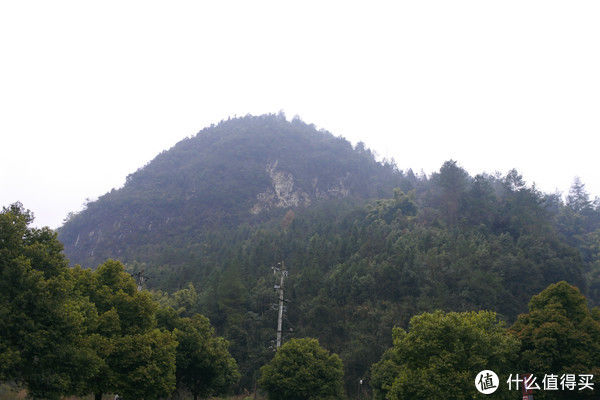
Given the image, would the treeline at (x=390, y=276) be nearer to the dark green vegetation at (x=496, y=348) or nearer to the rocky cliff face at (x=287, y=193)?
the dark green vegetation at (x=496, y=348)

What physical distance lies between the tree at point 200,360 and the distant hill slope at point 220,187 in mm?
71621

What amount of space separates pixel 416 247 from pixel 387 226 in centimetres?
1364

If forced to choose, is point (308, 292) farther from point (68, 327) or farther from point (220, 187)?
point (220, 187)

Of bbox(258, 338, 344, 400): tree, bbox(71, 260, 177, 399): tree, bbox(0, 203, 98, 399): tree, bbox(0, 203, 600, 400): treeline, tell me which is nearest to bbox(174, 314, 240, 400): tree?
bbox(0, 203, 600, 400): treeline

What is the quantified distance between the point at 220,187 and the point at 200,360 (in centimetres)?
9971

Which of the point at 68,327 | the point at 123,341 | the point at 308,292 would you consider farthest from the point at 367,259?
the point at 68,327

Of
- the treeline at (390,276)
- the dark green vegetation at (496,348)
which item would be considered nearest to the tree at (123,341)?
the dark green vegetation at (496,348)

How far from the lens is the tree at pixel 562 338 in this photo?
846 inches

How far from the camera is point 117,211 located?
118938mm

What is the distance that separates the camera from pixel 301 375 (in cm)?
2741

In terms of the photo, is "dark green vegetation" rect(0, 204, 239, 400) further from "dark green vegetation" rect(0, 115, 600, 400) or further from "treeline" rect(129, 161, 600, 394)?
"treeline" rect(129, 161, 600, 394)

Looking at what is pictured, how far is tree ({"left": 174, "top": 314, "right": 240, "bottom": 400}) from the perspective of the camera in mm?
27703

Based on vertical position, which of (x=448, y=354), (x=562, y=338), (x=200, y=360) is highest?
(x=562, y=338)

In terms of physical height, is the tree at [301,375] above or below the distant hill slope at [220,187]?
below
